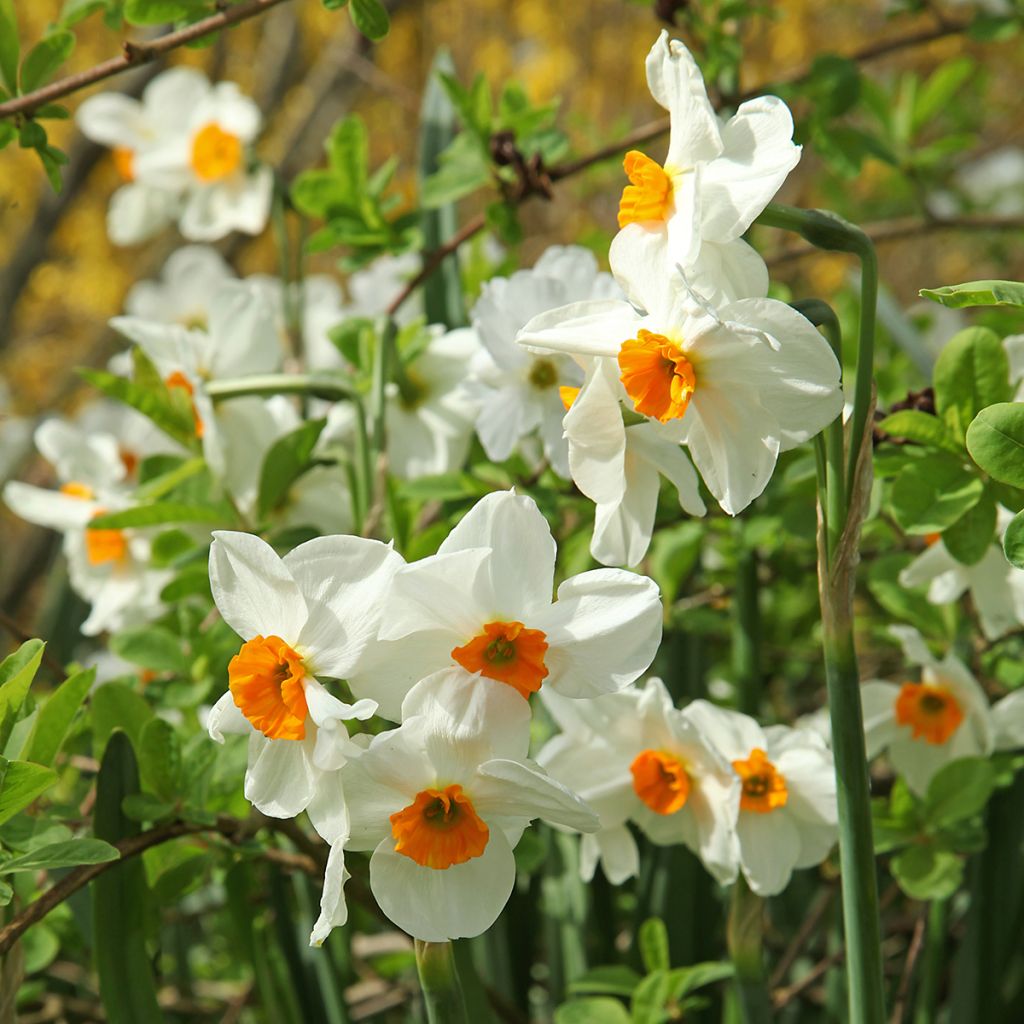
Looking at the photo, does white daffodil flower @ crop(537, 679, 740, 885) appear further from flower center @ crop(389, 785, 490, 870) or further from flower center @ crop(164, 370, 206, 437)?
flower center @ crop(164, 370, 206, 437)

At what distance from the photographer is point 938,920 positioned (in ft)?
3.45

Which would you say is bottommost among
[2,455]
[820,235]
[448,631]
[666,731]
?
[2,455]

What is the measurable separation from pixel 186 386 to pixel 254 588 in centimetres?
57

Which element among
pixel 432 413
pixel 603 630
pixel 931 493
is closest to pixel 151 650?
pixel 432 413

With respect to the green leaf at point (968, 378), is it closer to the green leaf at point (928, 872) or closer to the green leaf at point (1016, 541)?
the green leaf at point (1016, 541)

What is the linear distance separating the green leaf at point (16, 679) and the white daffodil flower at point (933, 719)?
62 centimetres

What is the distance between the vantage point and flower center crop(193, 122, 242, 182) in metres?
1.55

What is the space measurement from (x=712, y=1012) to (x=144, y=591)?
0.72 metres

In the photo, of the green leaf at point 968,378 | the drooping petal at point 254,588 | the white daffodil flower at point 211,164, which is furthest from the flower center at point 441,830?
the white daffodil flower at point 211,164

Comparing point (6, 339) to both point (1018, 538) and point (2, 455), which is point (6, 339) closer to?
point (2, 455)

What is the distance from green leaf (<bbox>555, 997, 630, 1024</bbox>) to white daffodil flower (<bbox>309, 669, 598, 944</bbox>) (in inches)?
13.7

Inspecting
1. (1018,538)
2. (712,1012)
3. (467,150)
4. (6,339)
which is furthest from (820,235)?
(6,339)

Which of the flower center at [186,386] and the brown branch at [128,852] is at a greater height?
the flower center at [186,386]

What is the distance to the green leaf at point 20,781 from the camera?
0.68m
